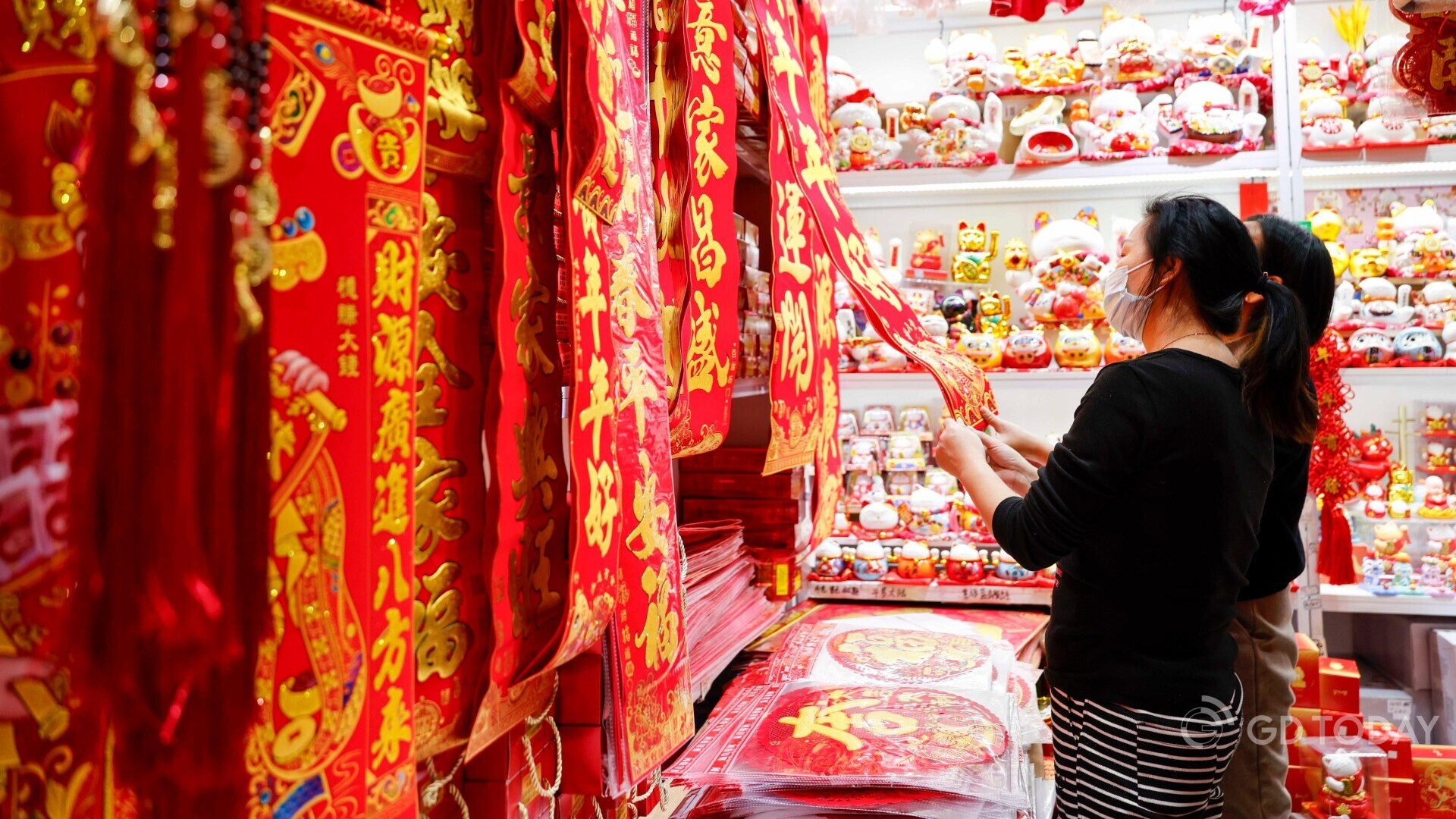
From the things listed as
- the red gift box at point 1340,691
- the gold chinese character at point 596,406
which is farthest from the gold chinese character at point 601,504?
the red gift box at point 1340,691

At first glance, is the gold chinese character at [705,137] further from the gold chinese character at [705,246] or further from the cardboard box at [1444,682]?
the cardboard box at [1444,682]

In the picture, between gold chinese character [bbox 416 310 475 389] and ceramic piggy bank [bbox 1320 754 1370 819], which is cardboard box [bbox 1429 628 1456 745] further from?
gold chinese character [bbox 416 310 475 389]

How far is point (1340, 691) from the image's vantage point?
2012 millimetres

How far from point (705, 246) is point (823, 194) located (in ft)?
1.18

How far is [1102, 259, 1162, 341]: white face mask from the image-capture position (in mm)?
1276

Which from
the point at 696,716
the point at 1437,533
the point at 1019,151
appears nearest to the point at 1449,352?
the point at 1437,533

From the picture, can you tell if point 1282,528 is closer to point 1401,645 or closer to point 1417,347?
point 1417,347

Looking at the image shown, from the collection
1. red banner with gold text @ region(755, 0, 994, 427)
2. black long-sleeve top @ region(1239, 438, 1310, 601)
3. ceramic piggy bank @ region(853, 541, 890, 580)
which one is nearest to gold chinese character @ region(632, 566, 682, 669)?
red banner with gold text @ region(755, 0, 994, 427)

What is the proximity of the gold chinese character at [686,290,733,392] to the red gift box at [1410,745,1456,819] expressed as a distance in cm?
193

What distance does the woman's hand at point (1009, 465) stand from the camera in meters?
1.47

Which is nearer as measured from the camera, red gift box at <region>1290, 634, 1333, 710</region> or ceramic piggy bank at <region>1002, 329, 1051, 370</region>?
red gift box at <region>1290, 634, 1333, 710</region>

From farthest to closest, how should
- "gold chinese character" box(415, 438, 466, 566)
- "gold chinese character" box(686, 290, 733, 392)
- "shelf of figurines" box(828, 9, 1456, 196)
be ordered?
"shelf of figurines" box(828, 9, 1456, 196), "gold chinese character" box(686, 290, 733, 392), "gold chinese character" box(415, 438, 466, 566)

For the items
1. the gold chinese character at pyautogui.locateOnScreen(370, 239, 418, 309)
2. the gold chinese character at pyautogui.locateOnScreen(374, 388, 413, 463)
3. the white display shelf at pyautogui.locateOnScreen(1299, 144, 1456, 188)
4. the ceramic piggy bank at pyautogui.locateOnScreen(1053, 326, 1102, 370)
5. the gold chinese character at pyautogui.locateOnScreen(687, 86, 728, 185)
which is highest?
the white display shelf at pyautogui.locateOnScreen(1299, 144, 1456, 188)

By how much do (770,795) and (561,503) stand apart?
1.97ft
